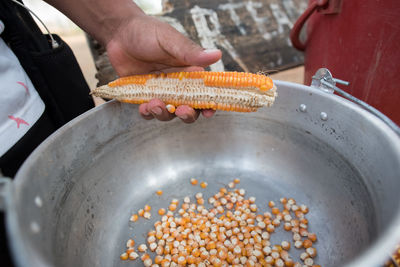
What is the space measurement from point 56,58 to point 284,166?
123cm

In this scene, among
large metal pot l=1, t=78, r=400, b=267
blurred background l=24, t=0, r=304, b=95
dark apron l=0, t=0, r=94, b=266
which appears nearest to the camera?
large metal pot l=1, t=78, r=400, b=267

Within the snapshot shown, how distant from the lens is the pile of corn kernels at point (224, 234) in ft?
3.48

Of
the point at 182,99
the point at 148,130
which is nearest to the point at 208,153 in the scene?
the point at 148,130

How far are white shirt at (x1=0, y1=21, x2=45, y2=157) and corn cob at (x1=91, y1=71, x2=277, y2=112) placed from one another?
267 millimetres

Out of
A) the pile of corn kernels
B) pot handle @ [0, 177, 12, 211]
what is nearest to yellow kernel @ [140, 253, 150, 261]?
the pile of corn kernels

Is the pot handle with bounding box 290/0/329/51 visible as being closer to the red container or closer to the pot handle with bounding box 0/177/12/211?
the red container

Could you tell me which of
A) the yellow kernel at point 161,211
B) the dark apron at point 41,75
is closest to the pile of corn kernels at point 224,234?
the yellow kernel at point 161,211

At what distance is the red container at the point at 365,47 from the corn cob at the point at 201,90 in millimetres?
590

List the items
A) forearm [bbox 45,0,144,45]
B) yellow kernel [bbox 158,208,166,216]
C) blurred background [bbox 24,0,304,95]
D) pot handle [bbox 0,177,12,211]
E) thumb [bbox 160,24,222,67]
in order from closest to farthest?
pot handle [bbox 0,177,12,211] → thumb [bbox 160,24,222,67] → forearm [bbox 45,0,144,45] → yellow kernel [bbox 158,208,166,216] → blurred background [bbox 24,0,304,95]

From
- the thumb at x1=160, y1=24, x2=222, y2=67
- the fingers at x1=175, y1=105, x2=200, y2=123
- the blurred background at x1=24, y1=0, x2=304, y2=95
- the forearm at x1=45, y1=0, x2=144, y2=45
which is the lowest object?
the blurred background at x1=24, y1=0, x2=304, y2=95

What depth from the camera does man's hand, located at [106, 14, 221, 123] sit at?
0.98m

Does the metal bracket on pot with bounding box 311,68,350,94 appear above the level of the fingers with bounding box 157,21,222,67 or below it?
below

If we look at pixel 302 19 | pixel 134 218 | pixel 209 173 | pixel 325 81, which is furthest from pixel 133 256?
pixel 302 19

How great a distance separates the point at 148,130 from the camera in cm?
134
